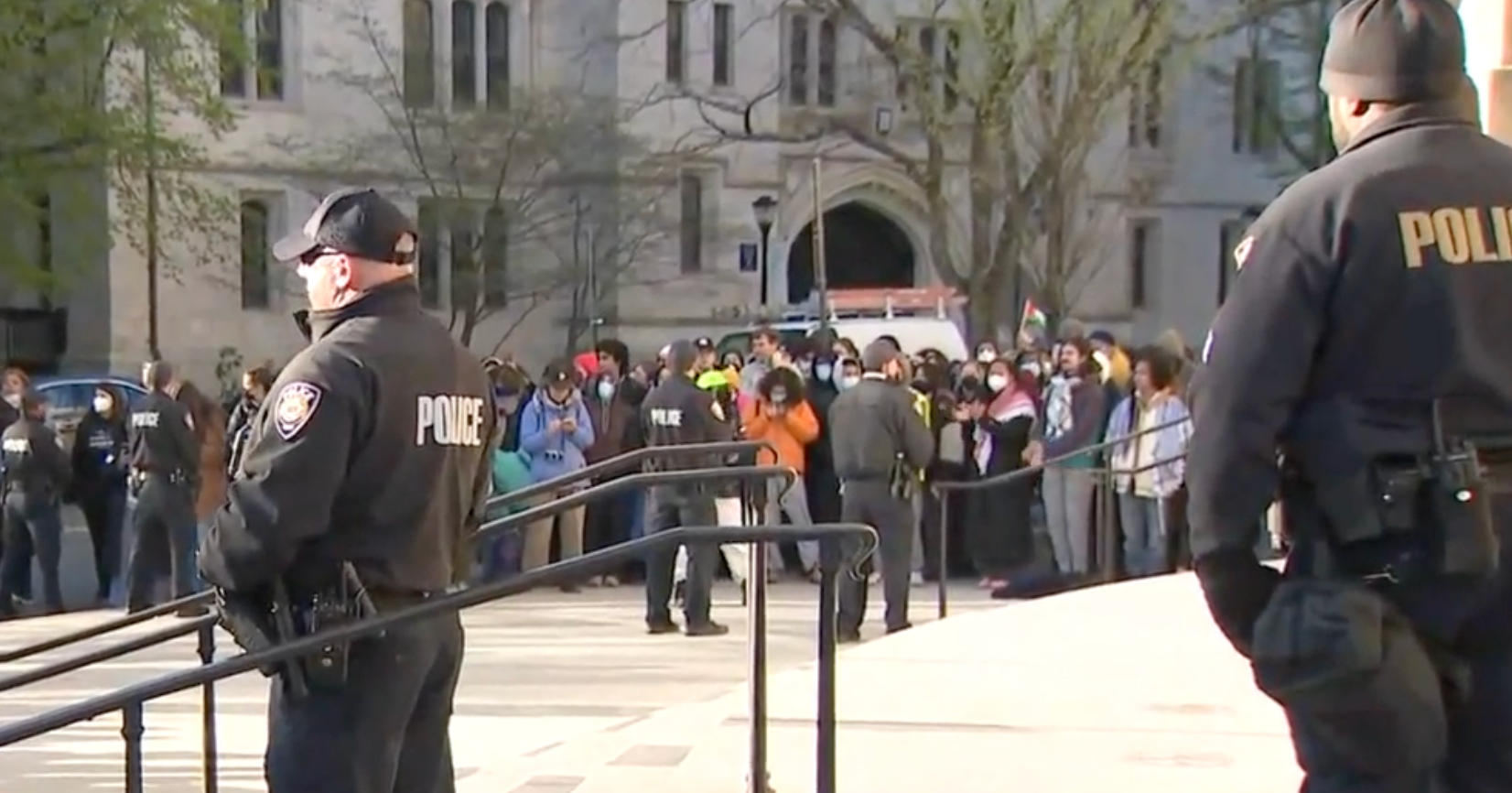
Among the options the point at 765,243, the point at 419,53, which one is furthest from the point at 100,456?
the point at 765,243

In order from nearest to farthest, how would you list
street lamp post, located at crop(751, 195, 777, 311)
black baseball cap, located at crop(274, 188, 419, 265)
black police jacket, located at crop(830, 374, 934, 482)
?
black baseball cap, located at crop(274, 188, 419, 265), black police jacket, located at crop(830, 374, 934, 482), street lamp post, located at crop(751, 195, 777, 311)

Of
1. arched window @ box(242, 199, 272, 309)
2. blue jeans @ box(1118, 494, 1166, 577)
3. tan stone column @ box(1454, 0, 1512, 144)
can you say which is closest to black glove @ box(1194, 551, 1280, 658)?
tan stone column @ box(1454, 0, 1512, 144)

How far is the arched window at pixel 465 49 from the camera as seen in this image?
132ft

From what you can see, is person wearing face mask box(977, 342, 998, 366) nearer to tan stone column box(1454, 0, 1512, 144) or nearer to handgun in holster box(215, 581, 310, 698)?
tan stone column box(1454, 0, 1512, 144)

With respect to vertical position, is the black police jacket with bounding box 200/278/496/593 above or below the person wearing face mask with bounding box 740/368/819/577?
above

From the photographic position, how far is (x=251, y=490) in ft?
15.3

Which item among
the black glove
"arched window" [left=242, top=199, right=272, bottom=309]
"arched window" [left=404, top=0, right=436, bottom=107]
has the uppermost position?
"arched window" [left=404, top=0, right=436, bottom=107]

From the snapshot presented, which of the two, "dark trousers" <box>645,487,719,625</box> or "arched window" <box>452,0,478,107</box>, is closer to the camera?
"dark trousers" <box>645,487,719,625</box>

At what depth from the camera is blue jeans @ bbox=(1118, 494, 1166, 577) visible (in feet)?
46.3

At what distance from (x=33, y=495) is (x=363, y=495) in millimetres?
10946

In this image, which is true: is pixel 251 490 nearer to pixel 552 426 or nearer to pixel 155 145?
pixel 552 426

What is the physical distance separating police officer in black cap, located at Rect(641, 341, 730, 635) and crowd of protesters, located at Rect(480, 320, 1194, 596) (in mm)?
717

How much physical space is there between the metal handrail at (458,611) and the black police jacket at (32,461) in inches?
388

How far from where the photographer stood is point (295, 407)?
466cm
